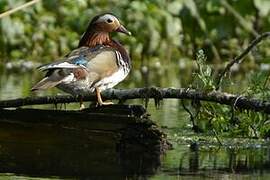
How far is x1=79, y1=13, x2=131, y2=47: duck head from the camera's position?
348 inches

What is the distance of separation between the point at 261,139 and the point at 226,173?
167 centimetres

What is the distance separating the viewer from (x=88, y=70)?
7.89m

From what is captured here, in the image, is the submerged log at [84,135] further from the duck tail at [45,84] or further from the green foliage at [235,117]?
the green foliage at [235,117]

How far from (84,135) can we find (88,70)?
802 mm

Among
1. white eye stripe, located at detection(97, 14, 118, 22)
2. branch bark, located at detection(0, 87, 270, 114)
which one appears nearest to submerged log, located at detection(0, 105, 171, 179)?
branch bark, located at detection(0, 87, 270, 114)

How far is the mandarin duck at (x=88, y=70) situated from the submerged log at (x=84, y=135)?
9.3 inches

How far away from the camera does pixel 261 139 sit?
8.02 m

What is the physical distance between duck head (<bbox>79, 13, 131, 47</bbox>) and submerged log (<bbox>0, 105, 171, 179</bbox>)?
1599 millimetres

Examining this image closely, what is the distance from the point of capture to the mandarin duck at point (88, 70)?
297 inches

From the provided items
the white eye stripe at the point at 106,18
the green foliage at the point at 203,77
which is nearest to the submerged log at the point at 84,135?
the green foliage at the point at 203,77

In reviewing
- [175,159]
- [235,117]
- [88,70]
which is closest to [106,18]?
[88,70]

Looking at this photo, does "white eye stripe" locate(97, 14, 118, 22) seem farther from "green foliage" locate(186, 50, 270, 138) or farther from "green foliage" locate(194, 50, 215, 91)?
"green foliage" locate(194, 50, 215, 91)

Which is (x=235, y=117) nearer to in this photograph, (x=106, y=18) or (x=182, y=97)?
(x=182, y=97)

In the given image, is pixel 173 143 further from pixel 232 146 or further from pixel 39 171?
pixel 39 171
